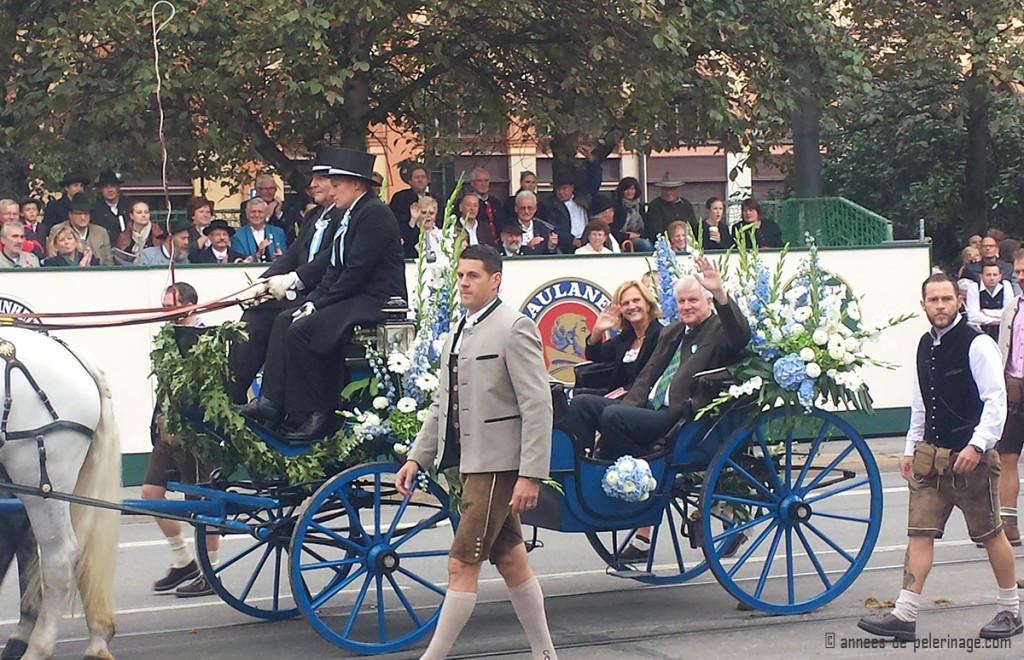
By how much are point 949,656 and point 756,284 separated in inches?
84.4

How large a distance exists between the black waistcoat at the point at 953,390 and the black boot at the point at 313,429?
2837 mm

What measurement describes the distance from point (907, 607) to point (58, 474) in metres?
3.89

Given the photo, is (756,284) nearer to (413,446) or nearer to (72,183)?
(413,446)

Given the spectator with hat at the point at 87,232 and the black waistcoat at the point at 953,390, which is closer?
the black waistcoat at the point at 953,390

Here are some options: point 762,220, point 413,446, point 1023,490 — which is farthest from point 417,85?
point 413,446

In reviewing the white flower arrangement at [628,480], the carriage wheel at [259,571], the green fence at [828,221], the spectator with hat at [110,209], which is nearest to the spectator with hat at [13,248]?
the spectator with hat at [110,209]

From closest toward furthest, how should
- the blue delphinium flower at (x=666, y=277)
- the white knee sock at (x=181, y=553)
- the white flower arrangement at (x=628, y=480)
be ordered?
the white flower arrangement at (x=628, y=480), the blue delphinium flower at (x=666, y=277), the white knee sock at (x=181, y=553)

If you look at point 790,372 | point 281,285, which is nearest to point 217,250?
point 281,285

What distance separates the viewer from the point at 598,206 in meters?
15.5

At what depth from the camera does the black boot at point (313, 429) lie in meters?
7.29

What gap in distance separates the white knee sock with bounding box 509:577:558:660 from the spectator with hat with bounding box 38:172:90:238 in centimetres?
806

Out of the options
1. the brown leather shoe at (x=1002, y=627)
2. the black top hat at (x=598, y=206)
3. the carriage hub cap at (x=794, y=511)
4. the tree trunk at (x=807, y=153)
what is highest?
the tree trunk at (x=807, y=153)

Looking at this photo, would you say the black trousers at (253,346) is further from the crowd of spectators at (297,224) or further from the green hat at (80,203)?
the green hat at (80,203)

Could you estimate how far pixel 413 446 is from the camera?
22.0 feet
